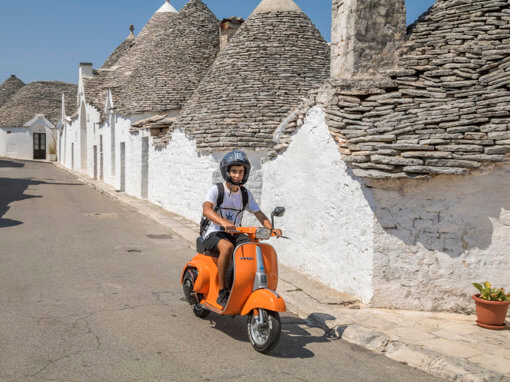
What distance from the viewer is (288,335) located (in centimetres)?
544

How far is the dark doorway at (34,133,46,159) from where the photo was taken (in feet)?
171

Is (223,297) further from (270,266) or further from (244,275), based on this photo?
(270,266)

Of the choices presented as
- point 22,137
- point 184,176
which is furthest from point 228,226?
point 22,137

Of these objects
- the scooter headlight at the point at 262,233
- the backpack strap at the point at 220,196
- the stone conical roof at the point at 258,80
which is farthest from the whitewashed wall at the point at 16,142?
the scooter headlight at the point at 262,233

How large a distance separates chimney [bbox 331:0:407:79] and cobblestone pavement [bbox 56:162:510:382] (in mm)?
3707

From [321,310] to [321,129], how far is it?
2893mm

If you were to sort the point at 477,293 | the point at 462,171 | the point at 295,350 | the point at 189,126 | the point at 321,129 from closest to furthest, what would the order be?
the point at 295,350 < the point at 462,171 < the point at 477,293 < the point at 321,129 < the point at 189,126

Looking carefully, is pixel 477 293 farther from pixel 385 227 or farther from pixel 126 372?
pixel 126 372

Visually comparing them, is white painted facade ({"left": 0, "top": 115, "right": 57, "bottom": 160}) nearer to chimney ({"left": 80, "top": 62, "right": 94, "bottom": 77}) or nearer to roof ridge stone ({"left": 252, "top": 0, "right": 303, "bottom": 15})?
chimney ({"left": 80, "top": 62, "right": 94, "bottom": 77})

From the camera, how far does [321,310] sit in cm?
625

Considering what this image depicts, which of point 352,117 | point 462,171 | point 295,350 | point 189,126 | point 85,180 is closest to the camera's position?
point 295,350

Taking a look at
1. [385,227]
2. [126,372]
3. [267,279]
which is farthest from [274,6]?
[126,372]

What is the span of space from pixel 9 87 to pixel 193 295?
203 feet

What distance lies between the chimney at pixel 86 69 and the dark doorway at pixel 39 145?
2072 centimetres
